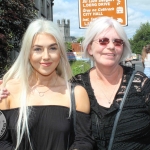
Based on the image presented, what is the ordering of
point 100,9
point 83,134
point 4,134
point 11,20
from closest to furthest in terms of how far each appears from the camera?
point 4,134
point 83,134
point 100,9
point 11,20

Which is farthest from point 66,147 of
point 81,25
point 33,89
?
point 81,25

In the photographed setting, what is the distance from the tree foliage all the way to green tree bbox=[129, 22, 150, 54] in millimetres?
75477

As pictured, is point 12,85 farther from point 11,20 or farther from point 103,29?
point 11,20

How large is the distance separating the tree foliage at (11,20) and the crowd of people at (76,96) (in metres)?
5.90

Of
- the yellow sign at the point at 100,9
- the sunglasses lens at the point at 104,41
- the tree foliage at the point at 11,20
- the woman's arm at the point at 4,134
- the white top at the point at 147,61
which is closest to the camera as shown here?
the woman's arm at the point at 4,134

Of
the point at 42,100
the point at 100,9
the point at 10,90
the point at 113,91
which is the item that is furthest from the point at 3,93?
the point at 100,9

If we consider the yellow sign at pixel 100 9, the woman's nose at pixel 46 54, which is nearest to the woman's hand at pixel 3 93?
the woman's nose at pixel 46 54

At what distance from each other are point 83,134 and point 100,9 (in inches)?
152

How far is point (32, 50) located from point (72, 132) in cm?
66

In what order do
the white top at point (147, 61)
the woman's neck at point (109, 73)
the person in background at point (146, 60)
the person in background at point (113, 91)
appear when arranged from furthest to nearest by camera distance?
1. the white top at point (147, 61)
2. the person in background at point (146, 60)
3. the woman's neck at point (109, 73)
4. the person in background at point (113, 91)

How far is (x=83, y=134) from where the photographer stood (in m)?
2.28

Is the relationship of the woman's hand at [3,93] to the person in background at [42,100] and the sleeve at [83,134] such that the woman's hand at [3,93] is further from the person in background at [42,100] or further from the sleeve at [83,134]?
the sleeve at [83,134]

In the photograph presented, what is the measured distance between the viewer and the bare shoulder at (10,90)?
2236mm

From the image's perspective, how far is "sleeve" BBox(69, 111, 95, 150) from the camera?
222cm
